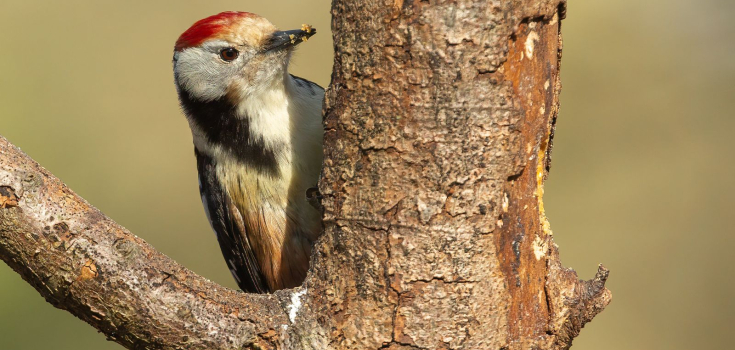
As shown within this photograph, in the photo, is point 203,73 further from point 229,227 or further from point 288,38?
point 229,227

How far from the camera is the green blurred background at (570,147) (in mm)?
6273

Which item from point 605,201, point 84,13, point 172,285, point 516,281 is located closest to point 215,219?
point 172,285

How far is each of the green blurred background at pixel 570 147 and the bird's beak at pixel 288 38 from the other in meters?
3.60

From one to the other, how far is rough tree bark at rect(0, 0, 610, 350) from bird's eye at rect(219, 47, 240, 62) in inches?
54.7

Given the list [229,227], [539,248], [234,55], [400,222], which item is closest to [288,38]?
[234,55]

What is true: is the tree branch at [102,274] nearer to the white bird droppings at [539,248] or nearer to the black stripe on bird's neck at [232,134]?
the white bird droppings at [539,248]

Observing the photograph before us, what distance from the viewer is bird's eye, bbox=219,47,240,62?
3504 millimetres

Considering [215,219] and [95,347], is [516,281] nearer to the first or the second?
[215,219]

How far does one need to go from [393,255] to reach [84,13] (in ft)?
23.4

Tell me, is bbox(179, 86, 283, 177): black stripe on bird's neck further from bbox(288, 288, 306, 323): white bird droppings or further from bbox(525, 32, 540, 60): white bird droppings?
bbox(525, 32, 540, 60): white bird droppings

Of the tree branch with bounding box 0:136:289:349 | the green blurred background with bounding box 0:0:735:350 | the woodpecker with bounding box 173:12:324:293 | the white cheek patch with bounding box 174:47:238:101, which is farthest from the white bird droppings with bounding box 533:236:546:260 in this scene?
the green blurred background with bounding box 0:0:735:350

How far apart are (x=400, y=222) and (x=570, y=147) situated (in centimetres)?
502

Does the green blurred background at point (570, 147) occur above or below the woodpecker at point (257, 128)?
above

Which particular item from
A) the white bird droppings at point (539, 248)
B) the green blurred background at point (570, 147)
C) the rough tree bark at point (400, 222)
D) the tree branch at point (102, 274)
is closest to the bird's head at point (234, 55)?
the rough tree bark at point (400, 222)
